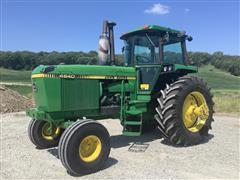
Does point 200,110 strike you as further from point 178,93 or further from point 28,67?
point 28,67

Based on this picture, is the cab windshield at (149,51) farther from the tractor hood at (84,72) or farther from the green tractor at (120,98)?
the tractor hood at (84,72)

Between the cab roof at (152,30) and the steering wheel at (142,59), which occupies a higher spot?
the cab roof at (152,30)

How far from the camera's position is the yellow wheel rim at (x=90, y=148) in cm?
543

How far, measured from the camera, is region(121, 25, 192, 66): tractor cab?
730 centimetres

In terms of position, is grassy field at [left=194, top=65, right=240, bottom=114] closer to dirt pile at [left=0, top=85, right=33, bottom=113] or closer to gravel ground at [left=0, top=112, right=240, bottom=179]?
gravel ground at [left=0, top=112, right=240, bottom=179]

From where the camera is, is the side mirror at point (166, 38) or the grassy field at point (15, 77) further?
the grassy field at point (15, 77)

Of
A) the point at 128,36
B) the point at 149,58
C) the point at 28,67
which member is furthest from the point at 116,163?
the point at 28,67

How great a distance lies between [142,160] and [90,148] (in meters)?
1.09

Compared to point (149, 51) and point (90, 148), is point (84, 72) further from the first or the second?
point (149, 51)

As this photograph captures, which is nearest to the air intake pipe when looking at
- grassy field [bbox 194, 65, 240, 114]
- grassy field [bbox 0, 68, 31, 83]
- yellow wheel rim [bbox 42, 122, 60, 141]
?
yellow wheel rim [bbox 42, 122, 60, 141]

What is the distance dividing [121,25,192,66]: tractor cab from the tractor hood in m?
0.50

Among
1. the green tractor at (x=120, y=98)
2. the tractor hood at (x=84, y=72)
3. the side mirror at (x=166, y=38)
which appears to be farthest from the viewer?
the side mirror at (x=166, y=38)

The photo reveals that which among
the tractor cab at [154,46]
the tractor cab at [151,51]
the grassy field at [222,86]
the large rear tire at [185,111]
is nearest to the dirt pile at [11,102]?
the tractor cab at [154,46]

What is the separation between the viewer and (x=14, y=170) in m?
5.45
